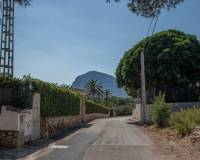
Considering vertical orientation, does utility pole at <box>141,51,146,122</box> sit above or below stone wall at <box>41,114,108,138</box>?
above

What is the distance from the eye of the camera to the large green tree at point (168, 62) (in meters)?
38.3

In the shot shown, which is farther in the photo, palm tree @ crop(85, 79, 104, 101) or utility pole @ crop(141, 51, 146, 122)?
palm tree @ crop(85, 79, 104, 101)

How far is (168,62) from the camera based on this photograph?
126ft

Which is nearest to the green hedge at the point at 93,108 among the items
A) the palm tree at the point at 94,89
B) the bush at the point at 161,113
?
the bush at the point at 161,113

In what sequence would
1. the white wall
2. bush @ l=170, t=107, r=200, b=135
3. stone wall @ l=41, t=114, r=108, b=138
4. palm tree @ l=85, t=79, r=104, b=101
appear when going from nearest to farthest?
the white wall
bush @ l=170, t=107, r=200, b=135
stone wall @ l=41, t=114, r=108, b=138
palm tree @ l=85, t=79, r=104, b=101

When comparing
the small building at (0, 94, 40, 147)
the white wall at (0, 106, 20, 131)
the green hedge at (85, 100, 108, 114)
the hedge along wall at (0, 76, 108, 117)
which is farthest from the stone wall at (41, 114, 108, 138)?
the green hedge at (85, 100, 108, 114)

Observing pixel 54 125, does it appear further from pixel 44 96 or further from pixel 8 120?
pixel 8 120

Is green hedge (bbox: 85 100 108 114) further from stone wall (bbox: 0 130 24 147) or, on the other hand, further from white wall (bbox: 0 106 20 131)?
stone wall (bbox: 0 130 24 147)

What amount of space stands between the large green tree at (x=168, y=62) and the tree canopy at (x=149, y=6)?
1014 inches

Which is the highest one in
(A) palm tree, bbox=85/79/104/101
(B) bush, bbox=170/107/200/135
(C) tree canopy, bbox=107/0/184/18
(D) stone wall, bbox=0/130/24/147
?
(A) palm tree, bbox=85/79/104/101

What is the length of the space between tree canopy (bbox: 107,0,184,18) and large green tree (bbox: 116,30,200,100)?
25.8 m

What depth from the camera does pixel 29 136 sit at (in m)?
19.3

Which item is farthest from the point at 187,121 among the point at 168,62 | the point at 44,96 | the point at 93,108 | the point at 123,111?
the point at 123,111

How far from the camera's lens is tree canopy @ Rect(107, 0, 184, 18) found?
12.1m
